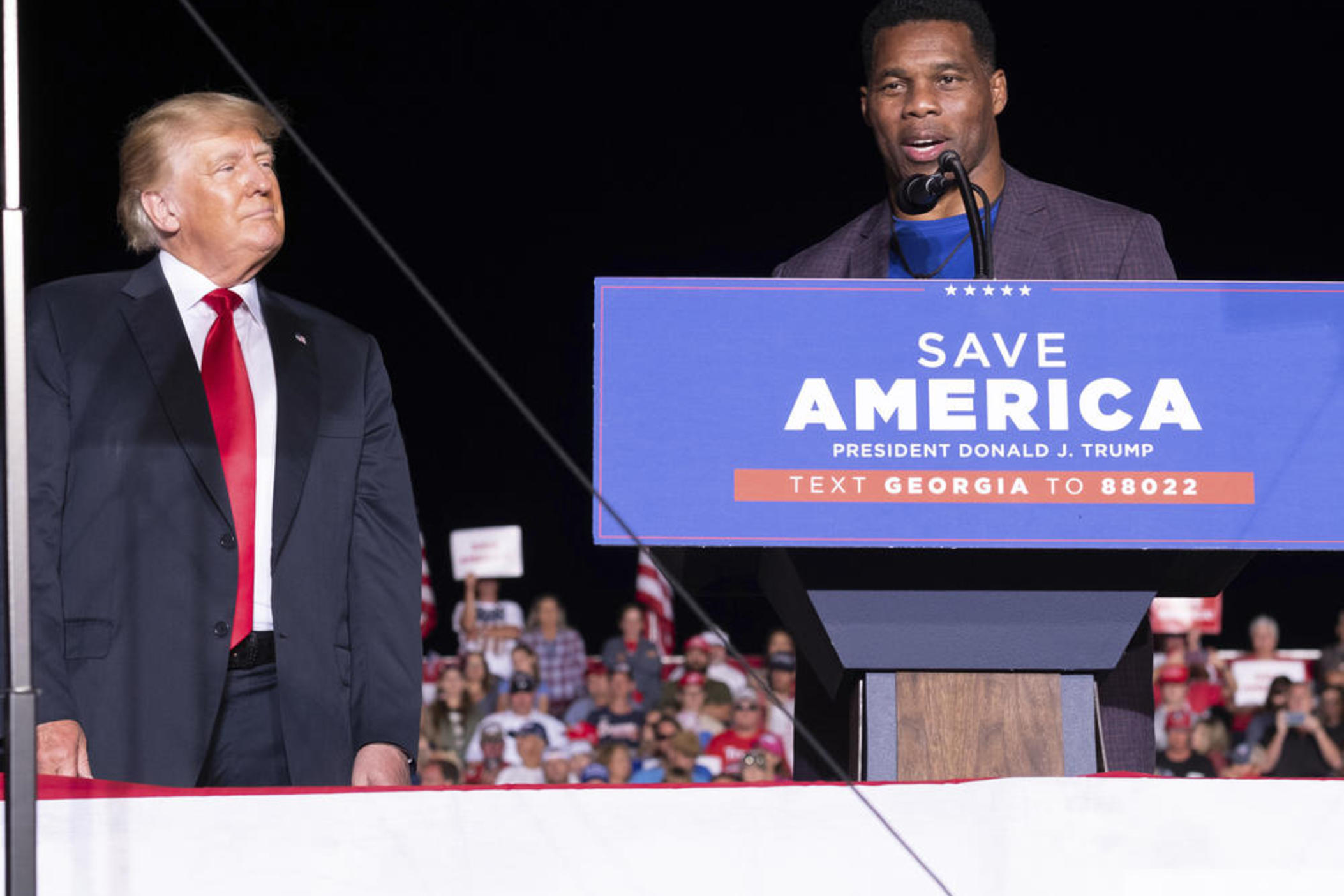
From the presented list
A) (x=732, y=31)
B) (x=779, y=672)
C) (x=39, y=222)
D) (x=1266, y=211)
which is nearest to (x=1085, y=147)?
(x=1266, y=211)

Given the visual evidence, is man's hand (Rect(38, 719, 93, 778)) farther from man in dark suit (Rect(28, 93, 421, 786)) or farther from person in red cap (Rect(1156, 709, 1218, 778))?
person in red cap (Rect(1156, 709, 1218, 778))

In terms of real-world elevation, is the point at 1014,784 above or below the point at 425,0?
below

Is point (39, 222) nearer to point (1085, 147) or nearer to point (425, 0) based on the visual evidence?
point (425, 0)

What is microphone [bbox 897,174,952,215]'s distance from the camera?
207cm

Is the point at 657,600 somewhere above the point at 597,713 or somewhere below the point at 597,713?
above

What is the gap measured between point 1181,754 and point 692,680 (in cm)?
181

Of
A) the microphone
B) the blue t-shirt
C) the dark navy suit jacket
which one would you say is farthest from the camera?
the blue t-shirt

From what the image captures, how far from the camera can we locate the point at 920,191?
82.6 inches

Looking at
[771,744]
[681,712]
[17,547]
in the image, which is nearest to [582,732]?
[681,712]

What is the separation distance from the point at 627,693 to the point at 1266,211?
11.1 ft

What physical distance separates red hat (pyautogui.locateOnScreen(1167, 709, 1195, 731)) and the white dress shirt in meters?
5.20

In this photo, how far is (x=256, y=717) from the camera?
1.93 metres

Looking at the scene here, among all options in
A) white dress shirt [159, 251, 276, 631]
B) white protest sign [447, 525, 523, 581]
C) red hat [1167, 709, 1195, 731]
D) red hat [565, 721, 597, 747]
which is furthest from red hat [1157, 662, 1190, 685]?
white dress shirt [159, 251, 276, 631]

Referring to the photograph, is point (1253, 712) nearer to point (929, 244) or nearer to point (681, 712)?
point (681, 712)
